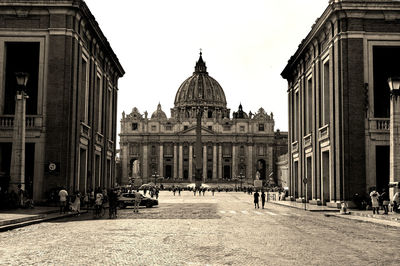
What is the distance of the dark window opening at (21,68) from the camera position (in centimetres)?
3706

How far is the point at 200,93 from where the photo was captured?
192 meters

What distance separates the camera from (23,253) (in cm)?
1363

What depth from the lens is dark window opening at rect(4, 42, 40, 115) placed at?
37.1 metres

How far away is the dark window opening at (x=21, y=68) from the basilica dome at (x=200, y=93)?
150529 millimetres

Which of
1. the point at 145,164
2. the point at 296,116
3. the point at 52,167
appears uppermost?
the point at 296,116

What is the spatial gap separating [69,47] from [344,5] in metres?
18.1

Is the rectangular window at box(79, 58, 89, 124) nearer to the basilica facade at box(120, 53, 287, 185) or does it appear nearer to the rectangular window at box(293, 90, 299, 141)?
the rectangular window at box(293, 90, 299, 141)

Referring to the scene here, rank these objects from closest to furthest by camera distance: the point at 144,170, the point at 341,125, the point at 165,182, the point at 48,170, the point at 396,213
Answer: the point at 396,213
the point at 48,170
the point at 341,125
the point at 165,182
the point at 144,170

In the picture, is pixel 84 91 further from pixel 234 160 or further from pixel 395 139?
pixel 234 160

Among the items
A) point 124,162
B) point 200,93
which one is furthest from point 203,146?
point 200,93

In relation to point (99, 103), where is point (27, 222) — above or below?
below

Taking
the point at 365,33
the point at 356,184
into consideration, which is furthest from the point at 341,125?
the point at 365,33

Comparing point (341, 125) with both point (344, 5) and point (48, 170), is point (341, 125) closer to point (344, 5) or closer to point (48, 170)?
point (344, 5)

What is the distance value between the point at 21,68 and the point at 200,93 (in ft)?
505
